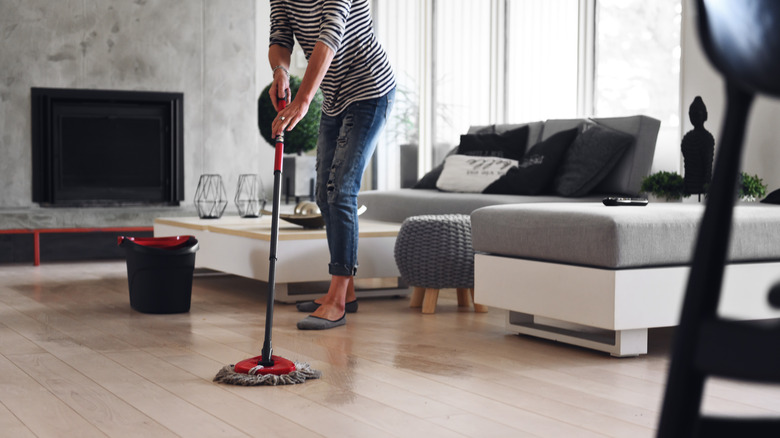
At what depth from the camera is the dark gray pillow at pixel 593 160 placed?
454 centimetres

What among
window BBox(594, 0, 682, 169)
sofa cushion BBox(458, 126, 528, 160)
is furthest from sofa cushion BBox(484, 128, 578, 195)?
window BBox(594, 0, 682, 169)

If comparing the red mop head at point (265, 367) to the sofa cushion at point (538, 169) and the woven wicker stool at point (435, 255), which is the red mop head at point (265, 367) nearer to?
the woven wicker stool at point (435, 255)

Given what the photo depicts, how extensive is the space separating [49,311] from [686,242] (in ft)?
7.69

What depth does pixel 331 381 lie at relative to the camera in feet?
7.41

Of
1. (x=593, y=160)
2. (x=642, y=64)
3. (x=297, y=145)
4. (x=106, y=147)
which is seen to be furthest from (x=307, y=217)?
(x=297, y=145)

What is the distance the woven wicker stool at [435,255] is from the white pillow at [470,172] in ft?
5.05

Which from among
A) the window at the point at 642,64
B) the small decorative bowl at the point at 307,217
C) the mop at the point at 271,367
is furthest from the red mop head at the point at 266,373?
the window at the point at 642,64

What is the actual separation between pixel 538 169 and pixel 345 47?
1950mm

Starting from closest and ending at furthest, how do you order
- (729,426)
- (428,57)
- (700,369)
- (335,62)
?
(700,369) → (729,426) → (335,62) → (428,57)

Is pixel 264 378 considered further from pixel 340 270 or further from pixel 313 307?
pixel 313 307

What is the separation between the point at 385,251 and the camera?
3883 millimetres

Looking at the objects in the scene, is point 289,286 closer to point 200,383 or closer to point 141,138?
point 200,383

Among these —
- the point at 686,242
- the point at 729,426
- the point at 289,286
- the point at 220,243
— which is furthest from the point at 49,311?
the point at 729,426

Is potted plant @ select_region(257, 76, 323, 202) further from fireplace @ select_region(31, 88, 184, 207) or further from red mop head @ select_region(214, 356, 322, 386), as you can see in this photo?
red mop head @ select_region(214, 356, 322, 386)
